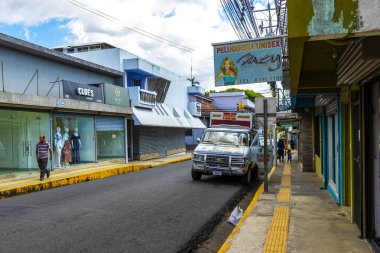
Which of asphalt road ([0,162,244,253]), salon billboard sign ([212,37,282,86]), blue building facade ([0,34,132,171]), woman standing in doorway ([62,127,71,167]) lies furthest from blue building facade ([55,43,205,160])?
asphalt road ([0,162,244,253])

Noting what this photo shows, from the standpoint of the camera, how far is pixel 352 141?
6652 mm

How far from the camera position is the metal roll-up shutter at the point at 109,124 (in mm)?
22047

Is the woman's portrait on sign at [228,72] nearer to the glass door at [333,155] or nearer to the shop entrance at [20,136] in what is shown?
the glass door at [333,155]

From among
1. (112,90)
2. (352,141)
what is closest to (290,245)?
(352,141)

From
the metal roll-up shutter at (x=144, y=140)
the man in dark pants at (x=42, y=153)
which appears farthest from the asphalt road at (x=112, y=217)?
the metal roll-up shutter at (x=144, y=140)

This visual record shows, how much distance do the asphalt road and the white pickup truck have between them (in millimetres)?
781

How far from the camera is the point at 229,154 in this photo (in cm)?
1370

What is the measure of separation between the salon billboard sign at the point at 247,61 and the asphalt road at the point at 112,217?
3842 mm

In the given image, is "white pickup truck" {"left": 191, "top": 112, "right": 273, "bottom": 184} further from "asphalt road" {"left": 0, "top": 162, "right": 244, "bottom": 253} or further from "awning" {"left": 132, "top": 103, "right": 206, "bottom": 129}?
"awning" {"left": 132, "top": 103, "right": 206, "bottom": 129}

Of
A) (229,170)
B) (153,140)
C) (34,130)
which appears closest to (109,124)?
(153,140)

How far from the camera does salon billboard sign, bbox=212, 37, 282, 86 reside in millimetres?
12383

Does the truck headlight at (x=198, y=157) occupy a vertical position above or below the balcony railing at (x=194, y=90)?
below

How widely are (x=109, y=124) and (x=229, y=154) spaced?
1126 cm

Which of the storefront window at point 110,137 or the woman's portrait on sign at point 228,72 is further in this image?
the storefront window at point 110,137
